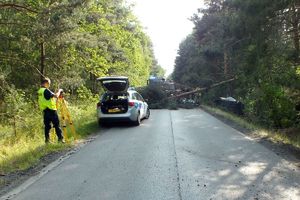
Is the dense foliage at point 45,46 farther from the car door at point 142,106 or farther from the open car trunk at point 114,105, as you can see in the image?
the car door at point 142,106

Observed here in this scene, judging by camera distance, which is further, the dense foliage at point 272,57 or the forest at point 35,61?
the dense foliage at point 272,57

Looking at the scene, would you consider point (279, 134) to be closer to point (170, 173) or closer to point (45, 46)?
point (170, 173)

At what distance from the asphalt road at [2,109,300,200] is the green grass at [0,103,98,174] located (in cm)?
94

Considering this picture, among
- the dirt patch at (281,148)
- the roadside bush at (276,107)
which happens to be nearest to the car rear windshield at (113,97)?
the dirt patch at (281,148)

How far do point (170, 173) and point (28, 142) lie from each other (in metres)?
6.91

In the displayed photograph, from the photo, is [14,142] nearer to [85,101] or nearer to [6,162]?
[6,162]

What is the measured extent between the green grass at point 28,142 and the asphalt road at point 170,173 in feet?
3.09

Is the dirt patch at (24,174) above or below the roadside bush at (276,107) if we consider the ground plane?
below

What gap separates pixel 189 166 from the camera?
10.0 metres

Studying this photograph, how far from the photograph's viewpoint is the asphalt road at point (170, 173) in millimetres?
7582

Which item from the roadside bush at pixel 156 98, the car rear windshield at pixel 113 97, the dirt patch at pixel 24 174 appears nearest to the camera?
the dirt patch at pixel 24 174

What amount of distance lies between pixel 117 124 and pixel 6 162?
10.2m

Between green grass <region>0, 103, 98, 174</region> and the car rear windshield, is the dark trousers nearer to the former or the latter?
green grass <region>0, 103, 98, 174</region>

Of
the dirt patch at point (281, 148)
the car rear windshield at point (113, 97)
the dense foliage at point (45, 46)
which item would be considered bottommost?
the dirt patch at point (281, 148)
